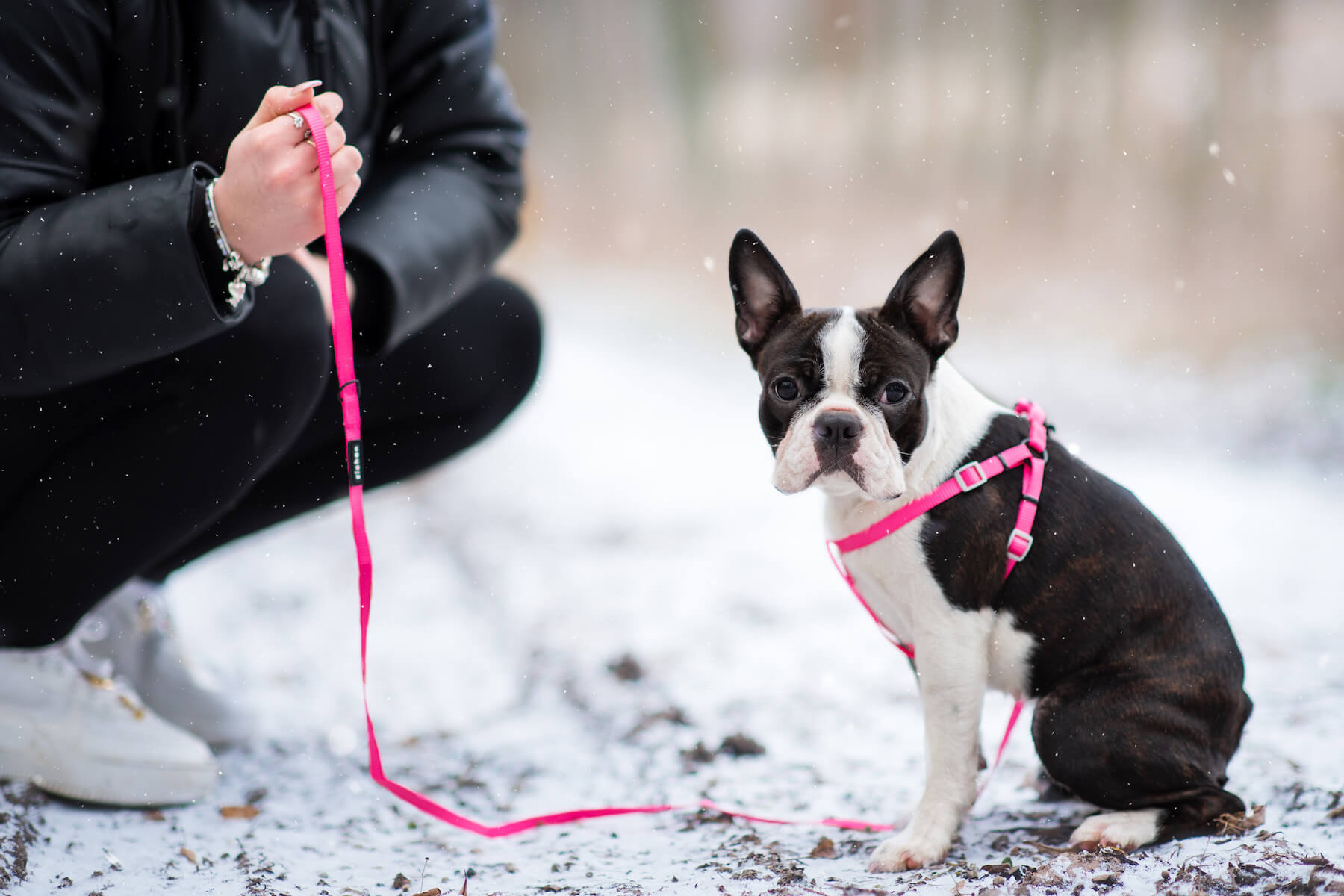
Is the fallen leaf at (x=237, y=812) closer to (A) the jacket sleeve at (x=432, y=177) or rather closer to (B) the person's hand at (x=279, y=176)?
(A) the jacket sleeve at (x=432, y=177)

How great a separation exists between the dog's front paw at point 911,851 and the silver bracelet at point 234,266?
42.2 inches

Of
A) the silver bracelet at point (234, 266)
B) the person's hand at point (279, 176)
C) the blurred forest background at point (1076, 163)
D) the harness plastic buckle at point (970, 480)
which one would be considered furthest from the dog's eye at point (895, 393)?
the blurred forest background at point (1076, 163)

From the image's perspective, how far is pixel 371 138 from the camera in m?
1.74

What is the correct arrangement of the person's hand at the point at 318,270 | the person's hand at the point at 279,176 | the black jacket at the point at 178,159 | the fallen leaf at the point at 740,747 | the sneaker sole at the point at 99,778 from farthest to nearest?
the fallen leaf at the point at 740,747 < the person's hand at the point at 318,270 < the sneaker sole at the point at 99,778 < the black jacket at the point at 178,159 < the person's hand at the point at 279,176

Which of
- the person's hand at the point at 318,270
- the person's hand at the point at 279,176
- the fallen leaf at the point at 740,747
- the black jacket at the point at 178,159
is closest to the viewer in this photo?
the person's hand at the point at 279,176

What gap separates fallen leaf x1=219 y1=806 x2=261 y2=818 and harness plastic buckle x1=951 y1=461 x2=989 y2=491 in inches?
45.8

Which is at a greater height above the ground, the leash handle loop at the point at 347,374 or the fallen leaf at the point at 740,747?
the leash handle loop at the point at 347,374

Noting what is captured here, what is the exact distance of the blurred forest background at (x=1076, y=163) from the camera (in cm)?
296

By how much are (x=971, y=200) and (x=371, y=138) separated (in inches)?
80.9

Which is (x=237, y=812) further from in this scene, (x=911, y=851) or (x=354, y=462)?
(x=911, y=851)

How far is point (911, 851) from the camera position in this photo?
1288 millimetres

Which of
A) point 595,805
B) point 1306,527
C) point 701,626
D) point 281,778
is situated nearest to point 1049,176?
point 1306,527

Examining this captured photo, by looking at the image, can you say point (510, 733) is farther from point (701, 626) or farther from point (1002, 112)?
point (1002, 112)

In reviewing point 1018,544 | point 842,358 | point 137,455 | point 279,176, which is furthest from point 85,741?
point 1018,544
